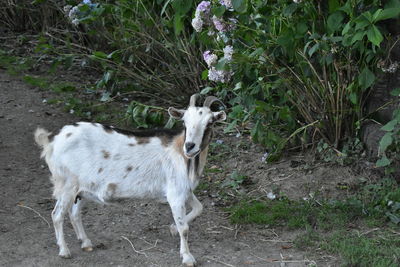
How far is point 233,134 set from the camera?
8.23m

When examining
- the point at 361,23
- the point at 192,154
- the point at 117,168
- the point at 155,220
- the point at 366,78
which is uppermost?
the point at 361,23

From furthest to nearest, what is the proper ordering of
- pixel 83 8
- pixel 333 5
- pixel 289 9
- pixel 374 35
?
pixel 83 8, pixel 333 5, pixel 289 9, pixel 374 35

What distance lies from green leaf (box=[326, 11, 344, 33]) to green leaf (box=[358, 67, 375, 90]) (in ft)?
1.82

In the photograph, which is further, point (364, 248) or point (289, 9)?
point (289, 9)

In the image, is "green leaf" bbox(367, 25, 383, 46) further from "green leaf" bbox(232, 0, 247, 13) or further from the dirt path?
the dirt path

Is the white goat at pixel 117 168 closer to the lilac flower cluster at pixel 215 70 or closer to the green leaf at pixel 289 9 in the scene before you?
the lilac flower cluster at pixel 215 70

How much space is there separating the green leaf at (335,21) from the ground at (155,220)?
1.72 metres

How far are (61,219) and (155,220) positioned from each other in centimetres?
108

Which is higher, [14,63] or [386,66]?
[386,66]

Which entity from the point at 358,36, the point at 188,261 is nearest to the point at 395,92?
the point at 358,36

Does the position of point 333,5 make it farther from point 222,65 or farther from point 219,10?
point 222,65

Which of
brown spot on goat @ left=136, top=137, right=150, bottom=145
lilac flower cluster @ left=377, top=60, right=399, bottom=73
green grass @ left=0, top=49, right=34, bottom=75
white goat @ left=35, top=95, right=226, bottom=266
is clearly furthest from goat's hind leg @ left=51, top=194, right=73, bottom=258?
green grass @ left=0, top=49, right=34, bottom=75

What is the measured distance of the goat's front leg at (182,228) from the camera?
5.41 meters

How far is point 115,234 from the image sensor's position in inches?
238
